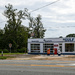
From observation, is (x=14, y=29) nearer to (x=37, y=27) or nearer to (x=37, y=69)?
(x=37, y=27)

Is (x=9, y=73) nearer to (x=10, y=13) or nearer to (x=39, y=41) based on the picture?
(x=39, y=41)

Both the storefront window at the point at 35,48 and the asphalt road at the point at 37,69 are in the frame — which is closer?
the asphalt road at the point at 37,69

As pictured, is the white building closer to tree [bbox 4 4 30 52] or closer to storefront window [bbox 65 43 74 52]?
storefront window [bbox 65 43 74 52]

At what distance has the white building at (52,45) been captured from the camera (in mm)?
36062

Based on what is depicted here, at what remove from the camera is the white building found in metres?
36.1

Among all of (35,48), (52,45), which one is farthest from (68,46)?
(35,48)

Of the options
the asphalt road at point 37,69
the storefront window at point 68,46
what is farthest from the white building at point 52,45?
the asphalt road at point 37,69

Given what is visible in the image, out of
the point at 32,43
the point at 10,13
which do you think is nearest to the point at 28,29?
the point at 10,13

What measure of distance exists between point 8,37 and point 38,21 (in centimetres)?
1797

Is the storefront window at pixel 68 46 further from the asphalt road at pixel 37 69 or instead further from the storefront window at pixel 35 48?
the asphalt road at pixel 37 69

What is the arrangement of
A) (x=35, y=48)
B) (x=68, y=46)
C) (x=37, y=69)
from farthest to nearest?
(x=35, y=48)
(x=68, y=46)
(x=37, y=69)

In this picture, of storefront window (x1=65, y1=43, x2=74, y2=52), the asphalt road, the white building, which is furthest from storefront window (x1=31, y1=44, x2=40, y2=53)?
the asphalt road

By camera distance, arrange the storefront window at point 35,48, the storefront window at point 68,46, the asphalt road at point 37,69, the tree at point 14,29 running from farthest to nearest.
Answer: the tree at point 14,29, the storefront window at point 35,48, the storefront window at point 68,46, the asphalt road at point 37,69

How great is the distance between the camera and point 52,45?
3712 cm
